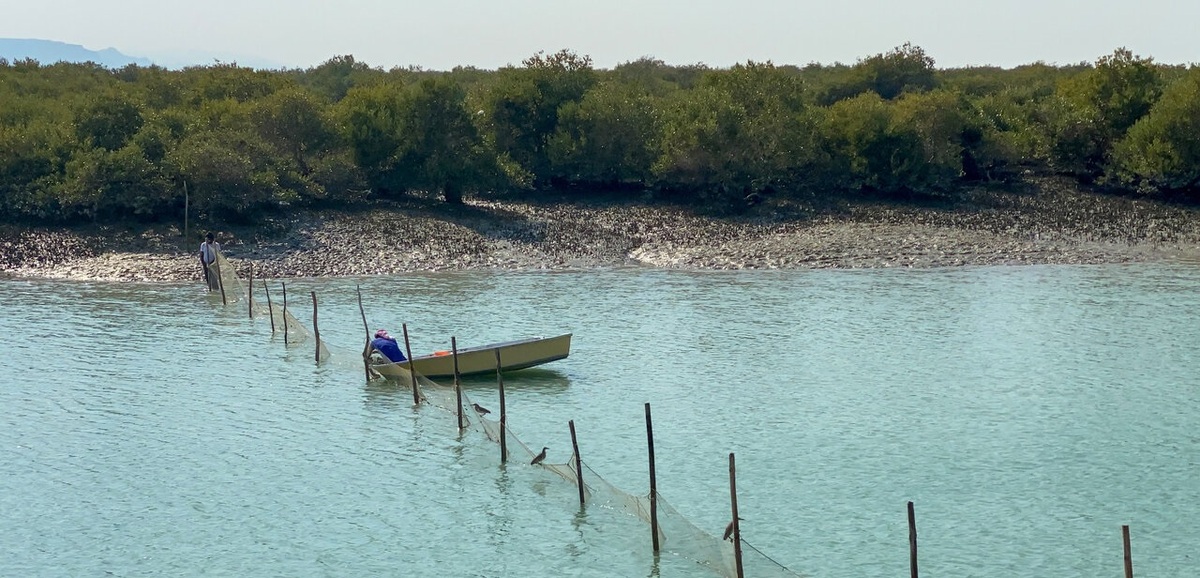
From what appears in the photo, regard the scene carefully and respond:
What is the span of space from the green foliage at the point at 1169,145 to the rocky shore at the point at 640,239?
4.42 ft

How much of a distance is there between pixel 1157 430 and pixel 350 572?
16.7m

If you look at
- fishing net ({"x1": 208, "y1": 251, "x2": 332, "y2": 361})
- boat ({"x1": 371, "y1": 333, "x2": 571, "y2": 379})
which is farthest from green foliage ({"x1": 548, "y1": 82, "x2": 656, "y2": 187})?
boat ({"x1": 371, "y1": 333, "x2": 571, "y2": 379})

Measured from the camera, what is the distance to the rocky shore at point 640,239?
52594mm

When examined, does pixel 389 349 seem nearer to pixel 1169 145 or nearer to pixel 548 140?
pixel 548 140

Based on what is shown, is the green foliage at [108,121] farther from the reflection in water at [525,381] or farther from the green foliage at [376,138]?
the reflection in water at [525,381]

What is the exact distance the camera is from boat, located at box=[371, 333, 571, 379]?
105 feet

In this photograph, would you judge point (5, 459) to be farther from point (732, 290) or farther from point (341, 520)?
Result: point (732, 290)

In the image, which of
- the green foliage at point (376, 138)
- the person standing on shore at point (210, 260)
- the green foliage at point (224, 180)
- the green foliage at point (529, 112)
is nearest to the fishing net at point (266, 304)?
the person standing on shore at point (210, 260)

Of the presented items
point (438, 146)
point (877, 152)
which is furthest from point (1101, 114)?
point (438, 146)

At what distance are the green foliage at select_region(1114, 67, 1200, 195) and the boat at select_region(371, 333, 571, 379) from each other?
1441 inches

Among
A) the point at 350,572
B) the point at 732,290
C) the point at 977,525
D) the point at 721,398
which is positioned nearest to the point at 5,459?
the point at 350,572

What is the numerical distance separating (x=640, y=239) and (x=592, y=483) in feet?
114

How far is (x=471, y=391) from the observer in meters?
32.3

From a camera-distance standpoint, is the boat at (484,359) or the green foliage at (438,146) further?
the green foliage at (438,146)
